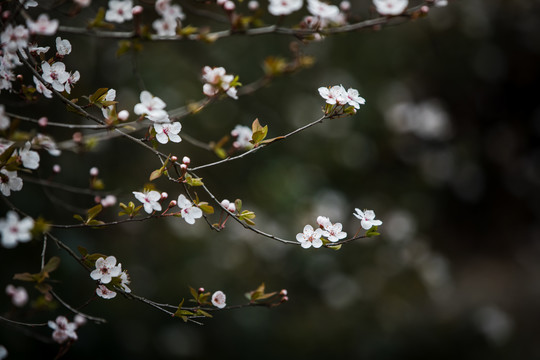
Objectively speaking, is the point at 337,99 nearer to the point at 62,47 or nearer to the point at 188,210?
the point at 188,210

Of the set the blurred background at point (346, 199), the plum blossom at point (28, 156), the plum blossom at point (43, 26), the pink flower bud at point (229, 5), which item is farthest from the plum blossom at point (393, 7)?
the blurred background at point (346, 199)

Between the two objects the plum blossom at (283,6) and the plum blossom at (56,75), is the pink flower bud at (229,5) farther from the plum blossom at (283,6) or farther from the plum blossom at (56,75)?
the plum blossom at (56,75)

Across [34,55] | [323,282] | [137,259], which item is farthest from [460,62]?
[34,55]

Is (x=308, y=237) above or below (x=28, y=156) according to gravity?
below

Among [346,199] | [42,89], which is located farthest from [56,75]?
[346,199]

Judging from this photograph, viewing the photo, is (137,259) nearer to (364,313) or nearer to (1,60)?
(364,313)

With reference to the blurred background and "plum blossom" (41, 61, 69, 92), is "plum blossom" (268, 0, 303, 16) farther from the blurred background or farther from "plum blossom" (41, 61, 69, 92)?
the blurred background

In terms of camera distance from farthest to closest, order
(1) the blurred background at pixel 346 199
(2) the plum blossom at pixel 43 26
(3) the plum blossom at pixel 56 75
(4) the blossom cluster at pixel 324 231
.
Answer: (1) the blurred background at pixel 346 199, (4) the blossom cluster at pixel 324 231, (3) the plum blossom at pixel 56 75, (2) the plum blossom at pixel 43 26

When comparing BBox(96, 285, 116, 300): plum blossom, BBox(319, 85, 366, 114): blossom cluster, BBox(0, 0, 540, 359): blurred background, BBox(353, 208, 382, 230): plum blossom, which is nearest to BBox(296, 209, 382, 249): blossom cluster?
BBox(353, 208, 382, 230): plum blossom
